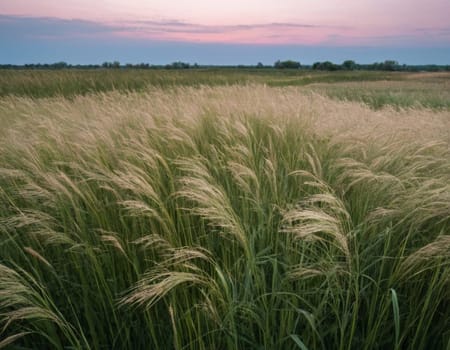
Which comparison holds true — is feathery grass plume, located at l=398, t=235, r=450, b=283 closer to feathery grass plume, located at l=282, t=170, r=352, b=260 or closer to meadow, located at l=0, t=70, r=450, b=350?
meadow, located at l=0, t=70, r=450, b=350

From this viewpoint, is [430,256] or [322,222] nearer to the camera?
[322,222]

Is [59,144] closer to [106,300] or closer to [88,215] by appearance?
[88,215]

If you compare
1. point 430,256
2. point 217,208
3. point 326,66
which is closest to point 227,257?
point 217,208

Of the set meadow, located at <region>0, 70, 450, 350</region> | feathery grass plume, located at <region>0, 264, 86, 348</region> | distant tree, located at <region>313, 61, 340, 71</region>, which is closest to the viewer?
feathery grass plume, located at <region>0, 264, 86, 348</region>

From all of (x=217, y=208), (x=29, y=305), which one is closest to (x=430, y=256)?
(x=217, y=208)

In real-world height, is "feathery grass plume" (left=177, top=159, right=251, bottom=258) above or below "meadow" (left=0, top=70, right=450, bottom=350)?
above

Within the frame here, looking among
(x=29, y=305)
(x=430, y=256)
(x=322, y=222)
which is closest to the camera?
(x=322, y=222)

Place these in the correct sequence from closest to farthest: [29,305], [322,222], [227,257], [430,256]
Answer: [322,222] < [430,256] < [29,305] < [227,257]

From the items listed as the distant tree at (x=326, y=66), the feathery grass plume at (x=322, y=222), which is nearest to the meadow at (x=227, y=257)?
the feathery grass plume at (x=322, y=222)

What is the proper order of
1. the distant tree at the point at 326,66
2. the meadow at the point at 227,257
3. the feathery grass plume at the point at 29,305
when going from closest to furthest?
the feathery grass plume at the point at 29,305 → the meadow at the point at 227,257 → the distant tree at the point at 326,66

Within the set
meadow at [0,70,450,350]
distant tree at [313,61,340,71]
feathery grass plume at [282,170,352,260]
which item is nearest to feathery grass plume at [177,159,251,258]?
meadow at [0,70,450,350]

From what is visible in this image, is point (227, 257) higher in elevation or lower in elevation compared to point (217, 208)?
lower

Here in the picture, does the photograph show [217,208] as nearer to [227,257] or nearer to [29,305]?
[227,257]

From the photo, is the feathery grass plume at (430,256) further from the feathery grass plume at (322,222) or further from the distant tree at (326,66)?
the distant tree at (326,66)
